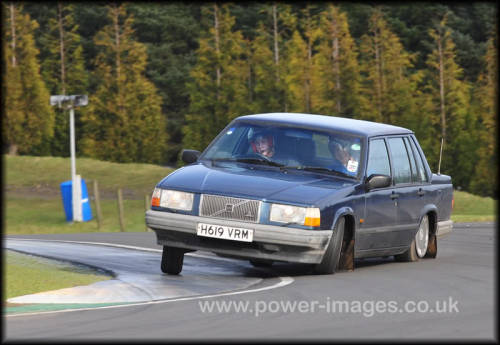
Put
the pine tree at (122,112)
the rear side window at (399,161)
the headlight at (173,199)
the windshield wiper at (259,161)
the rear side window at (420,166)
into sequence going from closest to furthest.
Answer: the headlight at (173,199), the windshield wiper at (259,161), the rear side window at (399,161), the rear side window at (420,166), the pine tree at (122,112)

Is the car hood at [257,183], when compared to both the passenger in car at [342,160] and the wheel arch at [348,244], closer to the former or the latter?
the passenger in car at [342,160]

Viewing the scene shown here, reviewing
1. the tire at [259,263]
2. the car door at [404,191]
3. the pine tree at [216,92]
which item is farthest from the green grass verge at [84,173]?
the tire at [259,263]

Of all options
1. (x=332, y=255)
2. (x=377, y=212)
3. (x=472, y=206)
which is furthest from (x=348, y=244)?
(x=472, y=206)

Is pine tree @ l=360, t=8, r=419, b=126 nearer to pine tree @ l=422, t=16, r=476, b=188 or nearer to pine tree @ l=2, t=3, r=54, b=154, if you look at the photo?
pine tree @ l=422, t=16, r=476, b=188

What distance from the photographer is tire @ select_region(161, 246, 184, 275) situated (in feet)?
36.9

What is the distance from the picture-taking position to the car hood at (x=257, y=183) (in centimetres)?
1067

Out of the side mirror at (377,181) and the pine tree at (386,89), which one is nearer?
the side mirror at (377,181)

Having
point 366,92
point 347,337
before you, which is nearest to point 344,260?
point 347,337

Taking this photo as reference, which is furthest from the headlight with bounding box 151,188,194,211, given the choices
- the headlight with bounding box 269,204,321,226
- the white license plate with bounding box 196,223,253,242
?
the headlight with bounding box 269,204,321,226

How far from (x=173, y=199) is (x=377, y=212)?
241 cm

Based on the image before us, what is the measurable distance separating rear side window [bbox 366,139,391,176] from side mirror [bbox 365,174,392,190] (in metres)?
0.16

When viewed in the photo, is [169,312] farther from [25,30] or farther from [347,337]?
[25,30]

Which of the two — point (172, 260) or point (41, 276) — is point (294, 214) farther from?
point (41, 276)

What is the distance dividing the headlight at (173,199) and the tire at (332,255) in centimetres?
145
